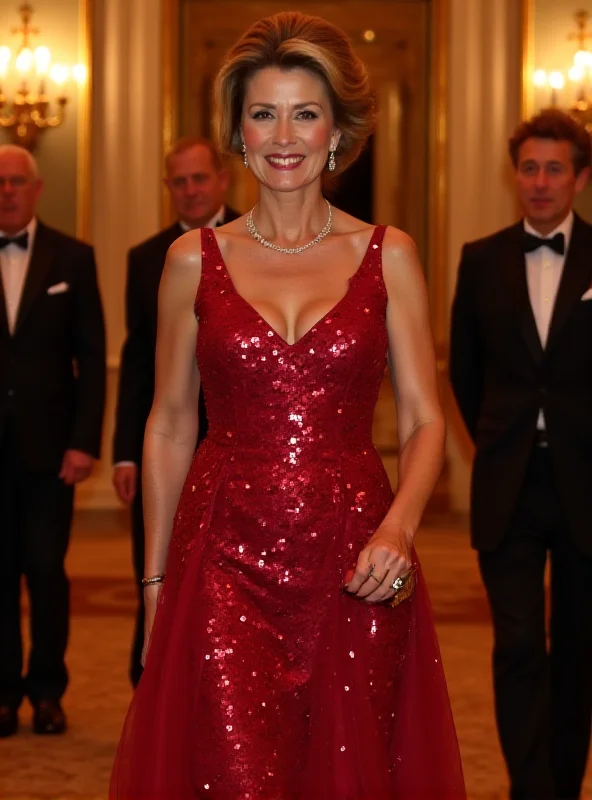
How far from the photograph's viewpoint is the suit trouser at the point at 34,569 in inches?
222

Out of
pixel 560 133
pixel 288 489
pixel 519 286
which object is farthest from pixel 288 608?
pixel 560 133

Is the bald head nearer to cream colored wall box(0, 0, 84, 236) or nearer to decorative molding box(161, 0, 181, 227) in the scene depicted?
cream colored wall box(0, 0, 84, 236)

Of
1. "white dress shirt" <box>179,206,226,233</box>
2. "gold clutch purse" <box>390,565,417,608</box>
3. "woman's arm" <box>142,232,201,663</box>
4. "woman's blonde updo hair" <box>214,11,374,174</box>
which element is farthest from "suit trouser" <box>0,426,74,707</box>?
"gold clutch purse" <box>390,565,417,608</box>

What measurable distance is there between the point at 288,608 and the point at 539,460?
183 centimetres

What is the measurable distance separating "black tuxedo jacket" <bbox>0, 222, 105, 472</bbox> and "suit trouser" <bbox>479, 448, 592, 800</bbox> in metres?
1.93

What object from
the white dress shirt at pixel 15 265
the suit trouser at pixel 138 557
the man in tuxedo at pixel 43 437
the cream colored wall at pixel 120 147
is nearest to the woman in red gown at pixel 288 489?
the suit trouser at pixel 138 557

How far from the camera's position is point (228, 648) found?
275 centimetres

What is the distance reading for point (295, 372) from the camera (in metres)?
2.86

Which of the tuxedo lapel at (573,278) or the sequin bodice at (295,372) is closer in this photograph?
the sequin bodice at (295,372)

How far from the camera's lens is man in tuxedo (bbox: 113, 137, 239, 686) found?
549cm

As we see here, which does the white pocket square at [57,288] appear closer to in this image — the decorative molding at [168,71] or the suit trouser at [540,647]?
the suit trouser at [540,647]

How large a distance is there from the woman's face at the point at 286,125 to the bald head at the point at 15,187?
10.2ft

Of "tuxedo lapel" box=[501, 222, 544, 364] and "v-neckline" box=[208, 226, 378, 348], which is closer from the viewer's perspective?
"v-neckline" box=[208, 226, 378, 348]
